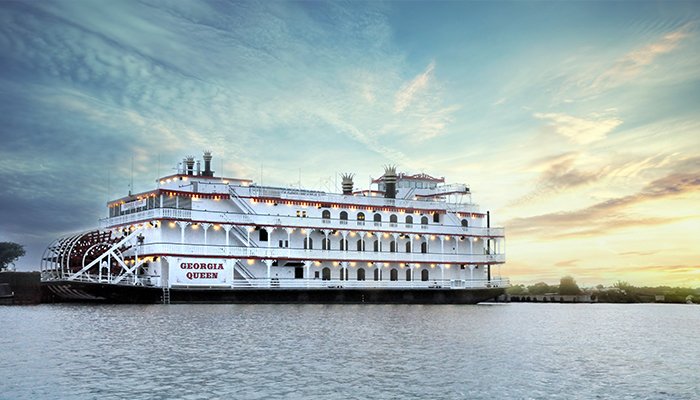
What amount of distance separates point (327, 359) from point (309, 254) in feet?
107

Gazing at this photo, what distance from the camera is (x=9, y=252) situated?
93500 mm

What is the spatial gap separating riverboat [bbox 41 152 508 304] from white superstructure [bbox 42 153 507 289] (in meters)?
0.09

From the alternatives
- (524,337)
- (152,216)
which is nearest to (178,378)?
(524,337)

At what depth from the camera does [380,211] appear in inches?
2324

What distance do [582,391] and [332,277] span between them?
3929cm

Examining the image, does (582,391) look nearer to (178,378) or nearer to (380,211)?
(178,378)

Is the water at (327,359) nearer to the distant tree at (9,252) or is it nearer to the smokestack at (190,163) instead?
the smokestack at (190,163)

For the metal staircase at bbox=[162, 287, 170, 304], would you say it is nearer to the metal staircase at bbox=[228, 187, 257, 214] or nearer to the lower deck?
the lower deck

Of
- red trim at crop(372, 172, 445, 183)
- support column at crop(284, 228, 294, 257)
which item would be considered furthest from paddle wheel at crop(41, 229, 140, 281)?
red trim at crop(372, 172, 445, 183)

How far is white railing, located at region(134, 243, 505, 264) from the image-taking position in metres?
49.2

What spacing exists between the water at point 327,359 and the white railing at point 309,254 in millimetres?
11222

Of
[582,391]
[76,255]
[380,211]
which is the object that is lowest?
[582,391]

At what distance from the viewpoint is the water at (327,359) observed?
18.0 m

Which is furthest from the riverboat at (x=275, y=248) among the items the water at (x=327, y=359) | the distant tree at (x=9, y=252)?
the distant tree at (x=9, y=252)
